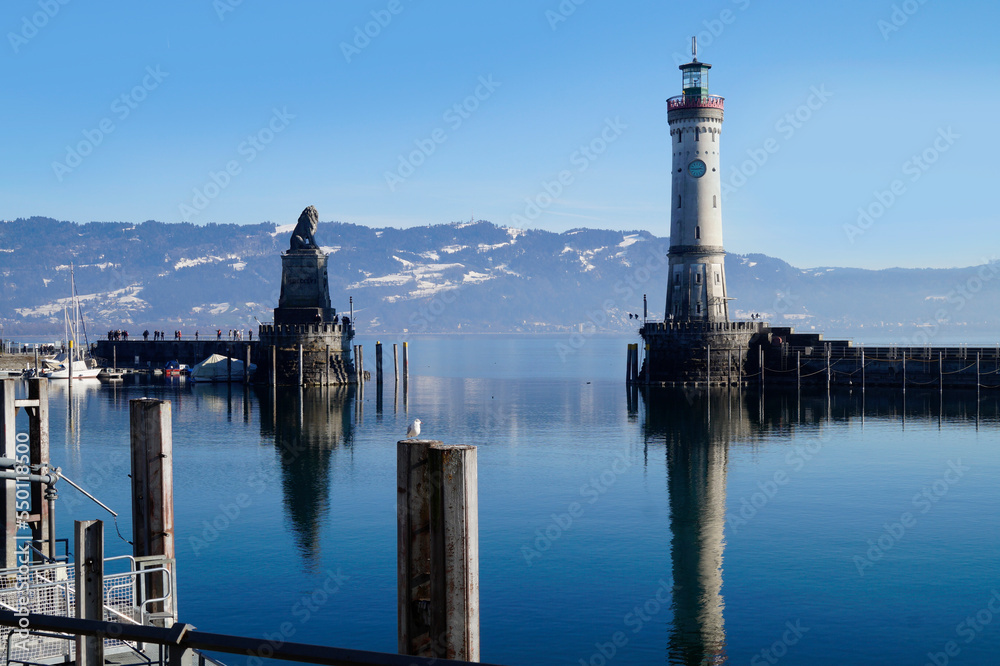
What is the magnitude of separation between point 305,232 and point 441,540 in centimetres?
8035

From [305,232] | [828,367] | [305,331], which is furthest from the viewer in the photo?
[305,232]

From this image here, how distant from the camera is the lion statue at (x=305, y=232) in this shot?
3445 inches

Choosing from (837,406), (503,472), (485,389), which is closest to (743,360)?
(837,406)

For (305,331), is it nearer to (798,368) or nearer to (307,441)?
(307,441)

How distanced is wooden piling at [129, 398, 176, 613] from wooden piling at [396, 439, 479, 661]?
6966 millimetres

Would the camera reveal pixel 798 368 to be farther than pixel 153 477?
Yes

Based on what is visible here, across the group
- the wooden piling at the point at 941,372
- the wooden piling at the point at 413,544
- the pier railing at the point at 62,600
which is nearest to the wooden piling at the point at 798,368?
the wooden piling at the point at 941,372

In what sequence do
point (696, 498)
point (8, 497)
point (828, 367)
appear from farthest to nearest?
point (828, 367)
point (696, 498)
point (8, 497)

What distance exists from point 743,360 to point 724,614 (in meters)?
58.6

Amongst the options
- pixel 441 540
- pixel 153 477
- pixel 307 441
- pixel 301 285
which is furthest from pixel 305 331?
pixel 441 540

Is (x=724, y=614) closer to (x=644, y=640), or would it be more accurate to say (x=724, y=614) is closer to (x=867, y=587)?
(x=644, y=640)

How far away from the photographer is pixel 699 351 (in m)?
76.9

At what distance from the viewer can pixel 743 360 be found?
256 ft

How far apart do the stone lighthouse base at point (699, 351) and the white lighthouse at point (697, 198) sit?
46.3 inches
